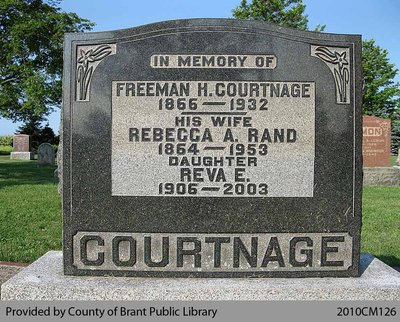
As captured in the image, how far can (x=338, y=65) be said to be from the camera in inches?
154

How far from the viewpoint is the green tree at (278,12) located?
32.2 metres

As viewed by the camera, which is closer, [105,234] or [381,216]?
[105,234]

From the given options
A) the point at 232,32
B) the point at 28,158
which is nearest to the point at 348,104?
the point at 232,32

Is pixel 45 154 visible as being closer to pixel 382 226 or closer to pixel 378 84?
pixel 382 226

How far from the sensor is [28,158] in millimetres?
34562

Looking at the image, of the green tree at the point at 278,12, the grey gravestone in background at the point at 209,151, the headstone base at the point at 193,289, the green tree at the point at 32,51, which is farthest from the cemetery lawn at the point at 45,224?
the green tree at the point at 278,12

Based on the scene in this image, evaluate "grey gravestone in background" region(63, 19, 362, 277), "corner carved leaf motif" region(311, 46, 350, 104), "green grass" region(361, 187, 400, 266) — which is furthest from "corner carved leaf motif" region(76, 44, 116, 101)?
"green grass" region(361, 187, 400, 266)

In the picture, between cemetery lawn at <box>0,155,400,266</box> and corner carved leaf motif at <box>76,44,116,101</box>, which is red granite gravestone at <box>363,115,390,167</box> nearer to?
cemetery lawn at <box>0,155,400,266</box>

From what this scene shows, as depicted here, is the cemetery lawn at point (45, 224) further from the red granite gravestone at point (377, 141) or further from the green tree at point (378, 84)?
the green tree at point (378, 84)

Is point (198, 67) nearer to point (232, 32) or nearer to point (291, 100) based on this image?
point (232, 32)

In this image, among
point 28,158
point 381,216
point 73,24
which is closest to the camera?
point 381,216

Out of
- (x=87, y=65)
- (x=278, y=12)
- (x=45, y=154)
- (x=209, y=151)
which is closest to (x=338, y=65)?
(x=209, y=151)

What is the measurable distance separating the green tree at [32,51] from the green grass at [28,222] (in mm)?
6161

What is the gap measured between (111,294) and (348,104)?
7.60 ft
